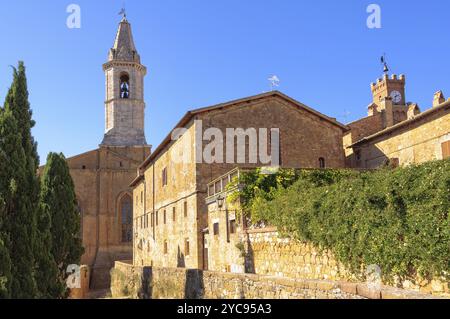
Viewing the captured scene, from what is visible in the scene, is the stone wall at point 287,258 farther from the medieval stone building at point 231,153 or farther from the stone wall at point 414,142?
the stone wall at point 414,142

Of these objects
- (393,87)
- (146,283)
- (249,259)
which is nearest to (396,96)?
(393,87)

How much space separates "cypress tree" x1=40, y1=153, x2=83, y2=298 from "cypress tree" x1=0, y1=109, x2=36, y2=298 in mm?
6766

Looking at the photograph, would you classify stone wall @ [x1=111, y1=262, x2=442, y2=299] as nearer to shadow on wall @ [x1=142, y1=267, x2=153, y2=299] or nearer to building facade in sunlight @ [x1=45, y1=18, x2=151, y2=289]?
shadow on wall @ [x1=142, y1=267, x2=153, y2=299]

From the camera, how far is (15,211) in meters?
11.0

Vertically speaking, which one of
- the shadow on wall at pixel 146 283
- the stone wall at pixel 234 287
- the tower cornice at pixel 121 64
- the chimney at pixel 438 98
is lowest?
the shadow on wall at pixel 146 283

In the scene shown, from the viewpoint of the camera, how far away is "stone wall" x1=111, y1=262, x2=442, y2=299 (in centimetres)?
701

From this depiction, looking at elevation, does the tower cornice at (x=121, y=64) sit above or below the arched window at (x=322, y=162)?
above

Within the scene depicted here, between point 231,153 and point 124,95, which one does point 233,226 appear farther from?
point 124,95

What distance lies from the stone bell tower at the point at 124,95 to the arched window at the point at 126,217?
530 cm

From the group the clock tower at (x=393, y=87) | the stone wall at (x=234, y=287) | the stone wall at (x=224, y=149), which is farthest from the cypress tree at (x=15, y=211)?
the clock tower at (x=393, y=87)

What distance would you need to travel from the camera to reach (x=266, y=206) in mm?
14891

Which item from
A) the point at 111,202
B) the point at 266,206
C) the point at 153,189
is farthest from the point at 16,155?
the point at 111,202

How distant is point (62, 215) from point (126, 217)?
83.5 feet

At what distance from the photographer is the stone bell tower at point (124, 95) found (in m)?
42.6
